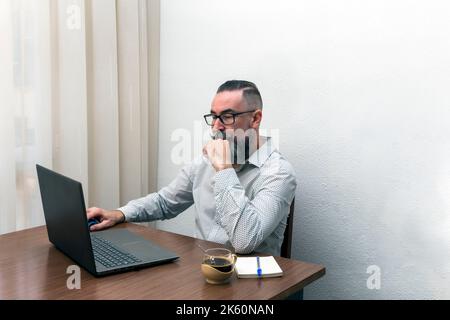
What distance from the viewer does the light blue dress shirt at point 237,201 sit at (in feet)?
4.66

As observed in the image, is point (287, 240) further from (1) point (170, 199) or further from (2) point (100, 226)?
(2) point (100, 226)

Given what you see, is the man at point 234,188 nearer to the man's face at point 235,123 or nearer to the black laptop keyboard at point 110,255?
the man's face at point 235,123

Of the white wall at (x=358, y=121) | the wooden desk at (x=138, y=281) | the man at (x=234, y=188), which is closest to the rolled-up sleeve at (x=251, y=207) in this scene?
the man at (x=234, y=188)

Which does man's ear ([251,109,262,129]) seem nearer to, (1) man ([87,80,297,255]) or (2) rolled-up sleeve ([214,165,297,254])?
(1) man ([87,80,297,255])

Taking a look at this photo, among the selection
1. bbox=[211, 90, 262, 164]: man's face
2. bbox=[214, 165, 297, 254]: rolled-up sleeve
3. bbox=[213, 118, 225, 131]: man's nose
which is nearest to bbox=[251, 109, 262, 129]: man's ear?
bbox=[211, 90, 262, 164]: man's face

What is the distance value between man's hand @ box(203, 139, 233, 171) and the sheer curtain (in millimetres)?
747

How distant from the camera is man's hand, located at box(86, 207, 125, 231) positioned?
160cm

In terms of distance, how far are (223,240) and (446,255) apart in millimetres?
823

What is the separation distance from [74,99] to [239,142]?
0.80 metres
